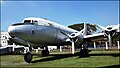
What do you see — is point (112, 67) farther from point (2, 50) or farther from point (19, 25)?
point (2, 50)

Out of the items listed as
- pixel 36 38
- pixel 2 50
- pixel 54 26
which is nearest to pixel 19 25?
pixel 36 38

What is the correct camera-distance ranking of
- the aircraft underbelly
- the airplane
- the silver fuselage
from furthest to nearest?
the aircraft underbelly → the airplane → the silver fuselage

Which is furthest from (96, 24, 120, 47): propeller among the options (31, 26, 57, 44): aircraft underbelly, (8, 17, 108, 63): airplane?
(31, 26, 57, 44): aircraft underbelly

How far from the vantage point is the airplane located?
16453 millimetres

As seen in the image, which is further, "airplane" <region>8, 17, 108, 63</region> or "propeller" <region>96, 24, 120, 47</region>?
"propeller" <region>96, 24, 120, 47</region>

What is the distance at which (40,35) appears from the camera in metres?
18.1

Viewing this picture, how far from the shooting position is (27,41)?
17.4 metres

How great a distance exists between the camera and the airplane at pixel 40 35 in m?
16.5

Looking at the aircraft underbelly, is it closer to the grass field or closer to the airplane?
the airplane

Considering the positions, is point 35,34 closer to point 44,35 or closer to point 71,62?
point 44,35

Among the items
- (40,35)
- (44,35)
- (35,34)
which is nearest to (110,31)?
(44,35)

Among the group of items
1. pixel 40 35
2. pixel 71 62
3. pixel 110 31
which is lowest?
pixel 71 62

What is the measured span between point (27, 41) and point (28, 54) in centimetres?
118

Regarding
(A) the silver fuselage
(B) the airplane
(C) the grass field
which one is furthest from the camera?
(B) the airplane
